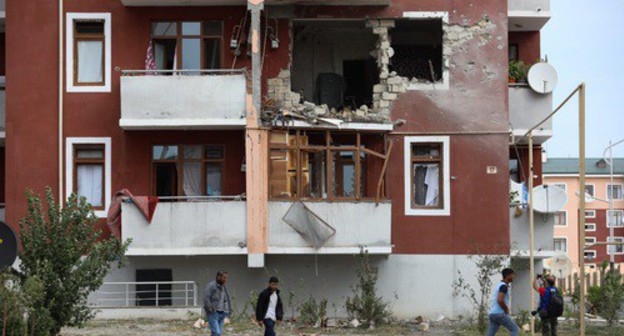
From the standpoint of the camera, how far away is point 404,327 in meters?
31.7

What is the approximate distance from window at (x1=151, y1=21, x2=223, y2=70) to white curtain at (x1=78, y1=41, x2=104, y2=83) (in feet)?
5.17

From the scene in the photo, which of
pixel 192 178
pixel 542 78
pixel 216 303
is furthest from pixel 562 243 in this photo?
pixel 216 303

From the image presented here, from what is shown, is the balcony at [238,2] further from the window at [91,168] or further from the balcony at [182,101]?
the window at [91,168]

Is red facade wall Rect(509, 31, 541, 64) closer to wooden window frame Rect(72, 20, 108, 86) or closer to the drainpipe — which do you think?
wooden window frame Rect(72, 20, 108, 86)

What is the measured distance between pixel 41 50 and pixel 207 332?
950 centimetres

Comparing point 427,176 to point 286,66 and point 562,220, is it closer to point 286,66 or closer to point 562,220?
point 286,66

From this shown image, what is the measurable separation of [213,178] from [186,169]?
79 cm

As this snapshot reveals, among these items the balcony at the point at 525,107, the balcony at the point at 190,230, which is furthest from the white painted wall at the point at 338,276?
the balcony at the point at 525,107

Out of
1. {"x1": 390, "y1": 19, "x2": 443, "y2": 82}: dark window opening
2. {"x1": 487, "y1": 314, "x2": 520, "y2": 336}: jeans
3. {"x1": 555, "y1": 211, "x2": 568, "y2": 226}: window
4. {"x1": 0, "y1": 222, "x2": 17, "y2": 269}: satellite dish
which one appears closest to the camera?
{"x1": 0, "y1": 222, "x2": 17, "y2": 269}: satellite dish

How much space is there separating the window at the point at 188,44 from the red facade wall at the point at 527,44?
382 inches

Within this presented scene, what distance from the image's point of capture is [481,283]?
31531 mm

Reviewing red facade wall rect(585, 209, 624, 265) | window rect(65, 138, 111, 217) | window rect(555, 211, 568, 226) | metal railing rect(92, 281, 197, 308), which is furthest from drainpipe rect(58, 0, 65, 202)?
red facade wall rect(585, 209, 624, 265)

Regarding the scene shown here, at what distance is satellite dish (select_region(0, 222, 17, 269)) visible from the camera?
53.0 feet

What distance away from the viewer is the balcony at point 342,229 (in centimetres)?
3234
